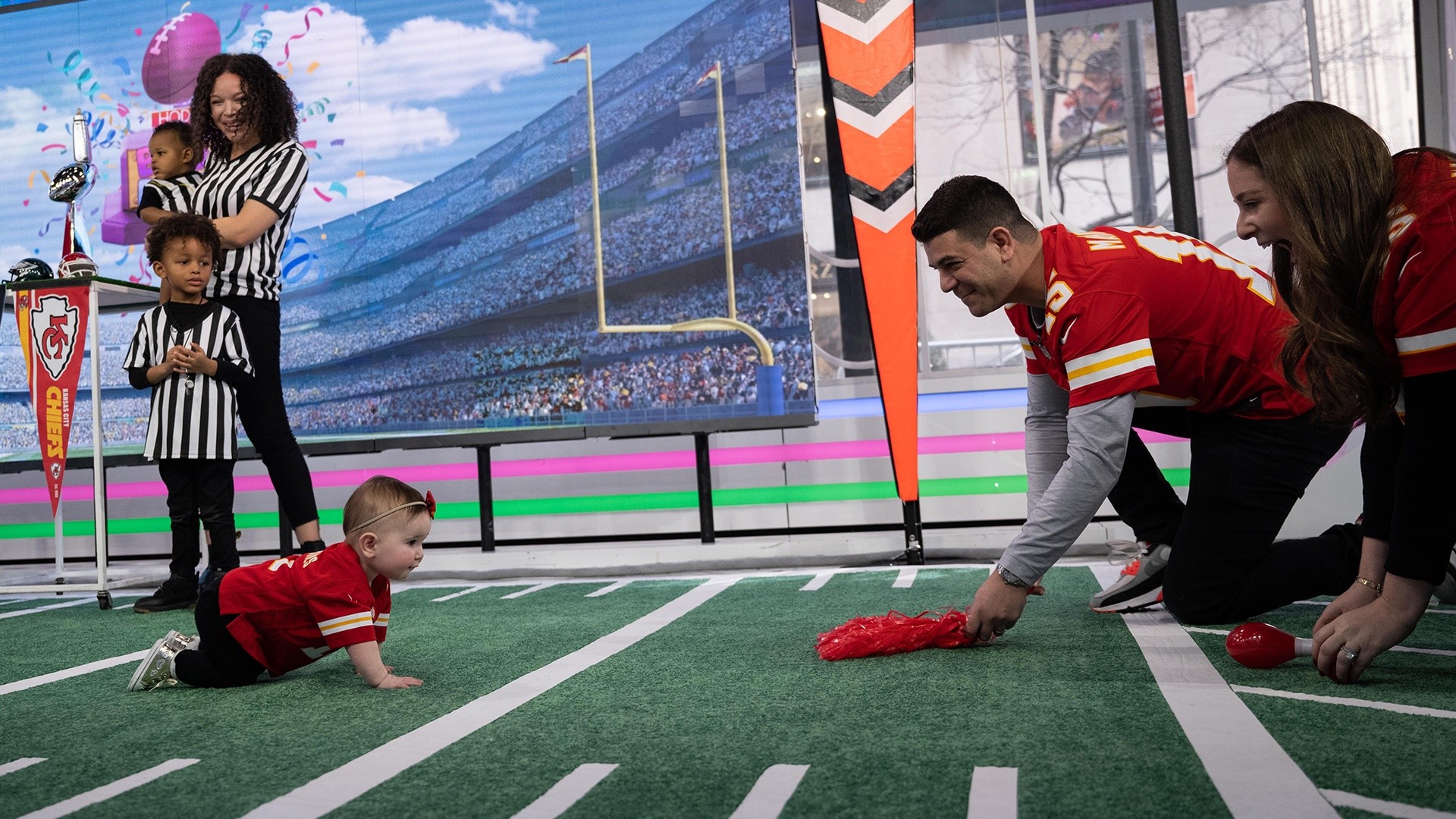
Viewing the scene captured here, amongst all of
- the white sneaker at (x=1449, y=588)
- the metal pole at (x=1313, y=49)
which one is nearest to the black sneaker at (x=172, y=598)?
the white sneaker at (x=1449, y=588)

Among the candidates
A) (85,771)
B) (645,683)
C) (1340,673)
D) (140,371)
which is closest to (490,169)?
(140,371)

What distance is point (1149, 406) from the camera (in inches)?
88.6

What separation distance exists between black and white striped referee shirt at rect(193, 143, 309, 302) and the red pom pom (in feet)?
6.47

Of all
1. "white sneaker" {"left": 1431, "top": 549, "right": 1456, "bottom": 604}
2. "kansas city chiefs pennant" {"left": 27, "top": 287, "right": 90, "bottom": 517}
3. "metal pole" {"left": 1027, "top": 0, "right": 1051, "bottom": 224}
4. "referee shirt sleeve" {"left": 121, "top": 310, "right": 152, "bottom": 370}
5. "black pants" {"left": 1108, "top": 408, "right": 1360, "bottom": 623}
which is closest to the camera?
"black pants" {"left": 1108, "top": 408, "right": 1360, "bottom": 623}

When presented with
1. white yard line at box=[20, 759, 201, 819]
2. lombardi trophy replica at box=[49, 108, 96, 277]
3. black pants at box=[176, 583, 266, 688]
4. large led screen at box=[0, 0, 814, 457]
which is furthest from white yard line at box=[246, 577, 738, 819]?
lombardi trophy replica at box=[49, 108, 96, 277]

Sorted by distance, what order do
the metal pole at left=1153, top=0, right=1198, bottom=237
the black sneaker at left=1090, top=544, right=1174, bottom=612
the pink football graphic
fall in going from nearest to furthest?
the black sneaker at left=1090, top=544, right=1174, bottom=612 → the metal pole at left=1153, top=0, right=1198, bottom=237 → the pink football graphic

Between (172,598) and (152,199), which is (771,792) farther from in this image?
(152,199)

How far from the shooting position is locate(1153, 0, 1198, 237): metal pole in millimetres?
3822

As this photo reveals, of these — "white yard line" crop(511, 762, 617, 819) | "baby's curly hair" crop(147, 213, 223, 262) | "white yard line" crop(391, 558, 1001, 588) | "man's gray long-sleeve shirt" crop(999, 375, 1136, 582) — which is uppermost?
"baby's curly hair" crop(147, 213, 223, 262)

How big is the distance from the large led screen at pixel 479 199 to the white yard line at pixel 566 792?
256 centimetres

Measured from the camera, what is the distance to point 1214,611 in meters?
2.06

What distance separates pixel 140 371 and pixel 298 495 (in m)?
0.55

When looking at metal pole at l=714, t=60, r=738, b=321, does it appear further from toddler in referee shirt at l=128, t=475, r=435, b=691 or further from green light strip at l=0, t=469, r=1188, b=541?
toddler in referee shirt at l=128, t=475, r=435, b=691

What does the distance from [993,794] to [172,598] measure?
2.57 meters
